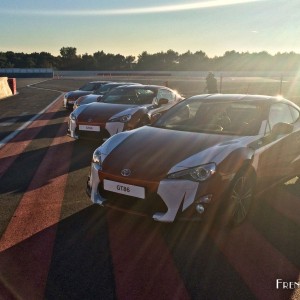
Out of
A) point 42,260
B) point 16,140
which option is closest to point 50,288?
point 42,260

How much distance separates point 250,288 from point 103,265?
4.39ft

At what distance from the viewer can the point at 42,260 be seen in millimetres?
3740

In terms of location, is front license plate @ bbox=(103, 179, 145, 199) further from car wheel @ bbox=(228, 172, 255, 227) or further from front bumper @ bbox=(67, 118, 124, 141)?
front bumper @ bbox=(67, 118, 124, 141)

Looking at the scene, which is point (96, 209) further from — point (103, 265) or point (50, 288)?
point (50, 288)

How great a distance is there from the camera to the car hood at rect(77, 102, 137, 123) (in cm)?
880

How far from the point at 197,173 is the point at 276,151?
166cm

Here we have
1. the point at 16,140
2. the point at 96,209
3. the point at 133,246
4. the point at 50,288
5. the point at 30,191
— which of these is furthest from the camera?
the point at 16,140

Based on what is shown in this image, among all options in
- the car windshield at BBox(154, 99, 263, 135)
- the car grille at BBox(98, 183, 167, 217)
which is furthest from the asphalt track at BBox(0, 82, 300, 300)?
the car windshield at BBox(154, 99, 263, 135)

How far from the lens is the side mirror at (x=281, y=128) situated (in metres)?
5.00

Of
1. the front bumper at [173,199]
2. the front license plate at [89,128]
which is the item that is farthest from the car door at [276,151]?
the front license plate at [89,128]

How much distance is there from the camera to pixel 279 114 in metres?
5.54

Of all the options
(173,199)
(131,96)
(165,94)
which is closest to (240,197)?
(173,199)

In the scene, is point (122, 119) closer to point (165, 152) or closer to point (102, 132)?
point (102, 132)

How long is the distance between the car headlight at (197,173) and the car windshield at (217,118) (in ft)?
3.39
